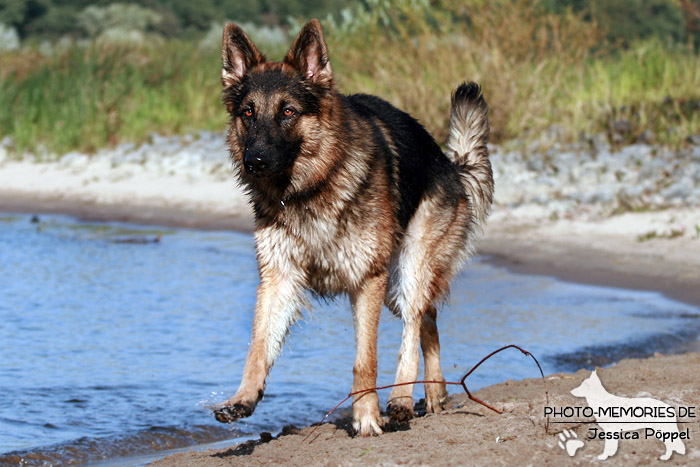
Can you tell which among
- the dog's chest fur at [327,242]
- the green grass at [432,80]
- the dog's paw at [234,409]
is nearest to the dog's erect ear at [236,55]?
the dog's chest fur at [327,242]

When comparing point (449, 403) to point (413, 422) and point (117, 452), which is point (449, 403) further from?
point (117, 452)

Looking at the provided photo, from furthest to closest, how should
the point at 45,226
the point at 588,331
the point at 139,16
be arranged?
1. the point at 139,16
2. the point at 45,226
3. the point at 588,331

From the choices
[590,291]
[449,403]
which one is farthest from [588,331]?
[449,403]

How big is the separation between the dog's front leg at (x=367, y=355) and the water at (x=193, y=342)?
11.0 inches

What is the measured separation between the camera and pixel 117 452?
14.6 ft

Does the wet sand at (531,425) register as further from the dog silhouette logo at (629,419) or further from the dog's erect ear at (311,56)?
the dog's erect ear at (311,56)

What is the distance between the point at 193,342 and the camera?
647 cm

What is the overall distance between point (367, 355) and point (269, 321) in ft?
1.61

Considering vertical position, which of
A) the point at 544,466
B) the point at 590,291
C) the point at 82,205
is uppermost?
the point at 82,205

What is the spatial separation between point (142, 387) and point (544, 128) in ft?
27.8

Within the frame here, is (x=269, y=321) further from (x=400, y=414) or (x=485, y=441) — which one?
(x=485, y=441)

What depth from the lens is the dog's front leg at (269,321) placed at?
13.1 feet

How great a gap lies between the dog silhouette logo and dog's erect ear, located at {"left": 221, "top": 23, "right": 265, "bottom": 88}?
6.99 ft

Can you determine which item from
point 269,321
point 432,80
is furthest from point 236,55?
point 432,80
